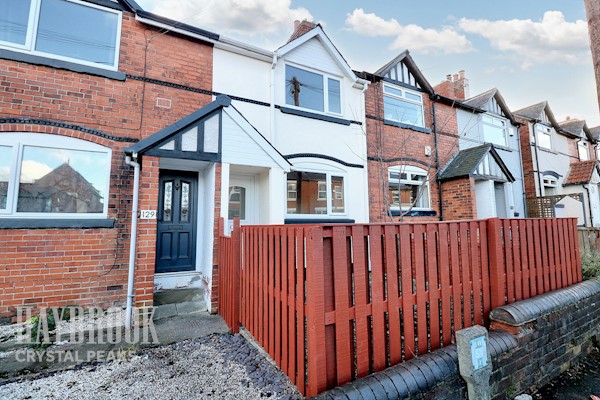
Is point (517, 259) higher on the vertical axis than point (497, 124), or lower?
lower

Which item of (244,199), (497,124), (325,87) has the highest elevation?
(497,124)

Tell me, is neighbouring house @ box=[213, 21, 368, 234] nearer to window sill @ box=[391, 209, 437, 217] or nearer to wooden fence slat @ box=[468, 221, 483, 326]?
window sill @ box=[391, 209, 437, 217]

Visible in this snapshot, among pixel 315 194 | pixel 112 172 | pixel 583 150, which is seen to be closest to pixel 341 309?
pixel 112 172

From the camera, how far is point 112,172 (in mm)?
4801

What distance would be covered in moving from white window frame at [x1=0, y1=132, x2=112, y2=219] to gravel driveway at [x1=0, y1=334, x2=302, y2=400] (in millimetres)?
2677

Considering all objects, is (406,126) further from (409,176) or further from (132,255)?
(132,255)

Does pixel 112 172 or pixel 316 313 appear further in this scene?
pixel 112 172

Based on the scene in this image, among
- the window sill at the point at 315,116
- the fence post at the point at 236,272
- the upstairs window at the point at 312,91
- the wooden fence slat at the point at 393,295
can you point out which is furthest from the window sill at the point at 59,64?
the wooden fence slat at the point at 393,295

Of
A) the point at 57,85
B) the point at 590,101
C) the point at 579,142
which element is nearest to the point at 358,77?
the point at 590,101

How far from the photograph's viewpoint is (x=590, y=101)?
111 inches

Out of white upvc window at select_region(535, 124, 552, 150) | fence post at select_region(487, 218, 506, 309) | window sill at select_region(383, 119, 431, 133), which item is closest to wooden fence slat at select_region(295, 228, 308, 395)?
fence post at select_region(487, 218, 506, 309)

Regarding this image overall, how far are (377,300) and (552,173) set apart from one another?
17179 millimetres

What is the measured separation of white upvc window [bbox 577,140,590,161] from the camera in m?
16.3

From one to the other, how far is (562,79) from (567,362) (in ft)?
31.3
